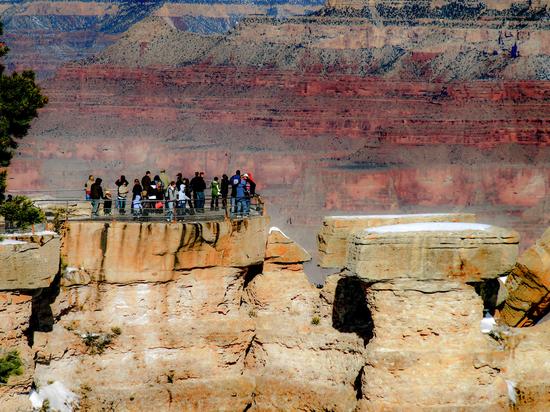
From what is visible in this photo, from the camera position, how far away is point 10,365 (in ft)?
74.1

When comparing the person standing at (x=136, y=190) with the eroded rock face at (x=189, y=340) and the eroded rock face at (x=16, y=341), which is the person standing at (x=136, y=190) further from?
the eroded rock face at (x=16, y=341)

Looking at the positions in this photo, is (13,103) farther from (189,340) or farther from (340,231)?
(340,231)

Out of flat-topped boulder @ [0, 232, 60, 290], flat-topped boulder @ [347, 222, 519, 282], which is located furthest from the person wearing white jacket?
flat-topped boulder @ [347, 222, 519, 282]

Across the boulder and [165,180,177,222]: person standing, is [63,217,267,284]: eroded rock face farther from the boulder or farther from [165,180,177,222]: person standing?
the boulder

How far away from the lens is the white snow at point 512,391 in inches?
926

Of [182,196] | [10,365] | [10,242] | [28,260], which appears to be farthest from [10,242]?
[182,196]

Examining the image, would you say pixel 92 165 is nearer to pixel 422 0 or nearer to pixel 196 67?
pixel 196 67

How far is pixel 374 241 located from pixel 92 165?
265ft

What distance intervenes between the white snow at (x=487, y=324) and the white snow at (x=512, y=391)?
0.78 meters

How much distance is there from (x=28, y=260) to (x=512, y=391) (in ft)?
22.3

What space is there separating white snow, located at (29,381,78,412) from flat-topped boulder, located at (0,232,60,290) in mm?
1595

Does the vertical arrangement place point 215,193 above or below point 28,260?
above

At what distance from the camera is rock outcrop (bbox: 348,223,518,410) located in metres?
22.4

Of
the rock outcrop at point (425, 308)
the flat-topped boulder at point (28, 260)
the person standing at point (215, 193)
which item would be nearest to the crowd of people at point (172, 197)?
the person standing at point (215, 193)
